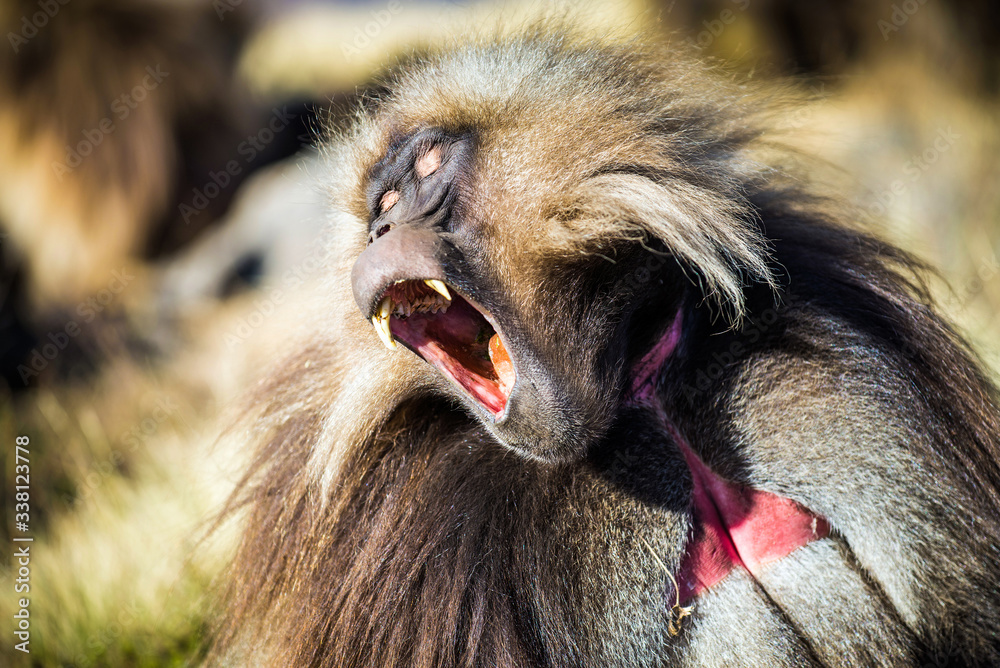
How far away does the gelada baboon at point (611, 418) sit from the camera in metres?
2.07

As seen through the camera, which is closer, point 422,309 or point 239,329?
point 422,309

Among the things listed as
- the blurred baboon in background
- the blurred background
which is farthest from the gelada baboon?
the blurred baboon in background

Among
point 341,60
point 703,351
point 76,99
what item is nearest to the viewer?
point 703,351

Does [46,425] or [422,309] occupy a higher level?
[422,309]

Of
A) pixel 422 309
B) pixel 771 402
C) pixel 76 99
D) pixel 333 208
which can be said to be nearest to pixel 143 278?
pixel 76 99

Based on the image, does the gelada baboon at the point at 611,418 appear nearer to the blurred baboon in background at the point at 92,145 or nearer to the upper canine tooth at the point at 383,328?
the upper canine tooth at the point at 383,328

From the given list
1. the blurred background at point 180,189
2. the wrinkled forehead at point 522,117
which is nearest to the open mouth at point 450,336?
the wrinkled forehead at point 522,117

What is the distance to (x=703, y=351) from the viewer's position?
2332 mm

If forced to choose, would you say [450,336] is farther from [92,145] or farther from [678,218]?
[92,145]

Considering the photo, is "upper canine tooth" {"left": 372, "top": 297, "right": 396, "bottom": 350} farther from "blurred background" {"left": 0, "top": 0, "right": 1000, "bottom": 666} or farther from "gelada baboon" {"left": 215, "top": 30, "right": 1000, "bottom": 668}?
"blurred background" {"left": 0, "top": 0, "right": 1000, "bottom": 666}

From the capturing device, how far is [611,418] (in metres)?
2.22

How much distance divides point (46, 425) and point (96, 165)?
8.90ft

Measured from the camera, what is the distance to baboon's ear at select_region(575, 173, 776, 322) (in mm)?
1979

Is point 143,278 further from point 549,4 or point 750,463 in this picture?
point 750,463
